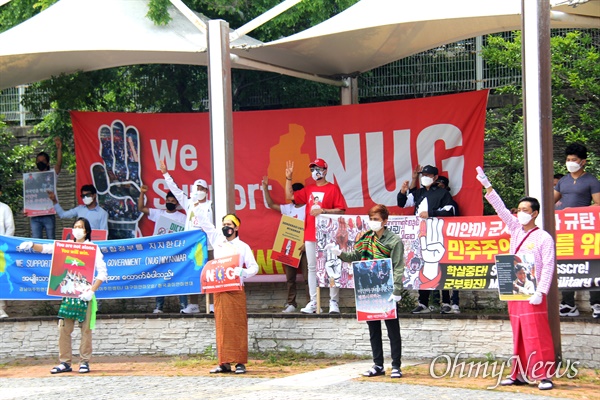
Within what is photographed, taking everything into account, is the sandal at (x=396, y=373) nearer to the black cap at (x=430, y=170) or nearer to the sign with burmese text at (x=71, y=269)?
the black cap at (x=430, y=170)

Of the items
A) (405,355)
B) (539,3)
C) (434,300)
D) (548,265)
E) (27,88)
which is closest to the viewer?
(548,265)

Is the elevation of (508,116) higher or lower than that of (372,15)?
lower

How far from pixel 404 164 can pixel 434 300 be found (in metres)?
2.42

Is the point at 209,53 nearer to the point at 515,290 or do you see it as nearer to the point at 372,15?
the point at 372,15

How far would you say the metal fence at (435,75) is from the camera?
16.1 meters

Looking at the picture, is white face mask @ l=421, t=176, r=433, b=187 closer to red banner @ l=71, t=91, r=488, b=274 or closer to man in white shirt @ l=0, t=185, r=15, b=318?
red banner @ l=71, t=91, r=488, b=274

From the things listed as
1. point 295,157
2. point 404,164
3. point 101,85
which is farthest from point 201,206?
point 101,85

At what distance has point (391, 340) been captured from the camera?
10.8 metres

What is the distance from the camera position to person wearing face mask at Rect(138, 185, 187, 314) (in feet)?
46.6

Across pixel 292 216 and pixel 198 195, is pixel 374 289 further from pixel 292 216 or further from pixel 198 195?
pixel 292 216

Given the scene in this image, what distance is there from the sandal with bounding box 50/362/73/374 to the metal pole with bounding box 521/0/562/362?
19.1 ft

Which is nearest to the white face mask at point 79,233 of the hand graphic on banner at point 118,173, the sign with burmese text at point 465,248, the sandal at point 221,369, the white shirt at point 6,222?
the sandal at point 221,369

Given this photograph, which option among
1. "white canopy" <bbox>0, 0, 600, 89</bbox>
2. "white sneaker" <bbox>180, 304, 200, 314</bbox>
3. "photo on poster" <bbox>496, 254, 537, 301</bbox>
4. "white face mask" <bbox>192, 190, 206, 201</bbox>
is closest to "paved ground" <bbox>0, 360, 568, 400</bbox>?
"photo on poster" <bbox>496, 254, 537, 301</bbox>

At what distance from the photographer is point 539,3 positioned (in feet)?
36.0
